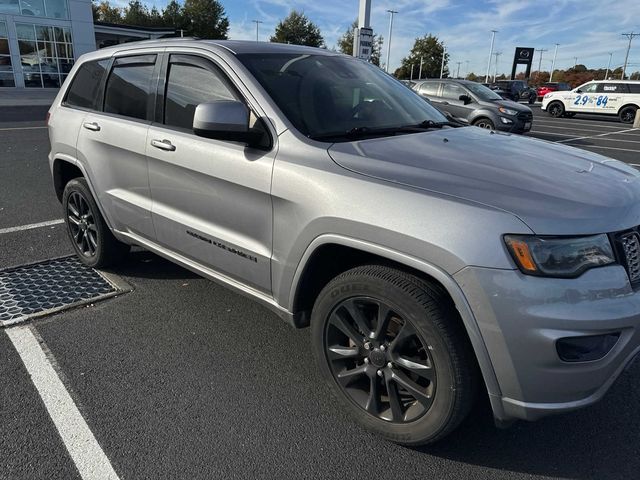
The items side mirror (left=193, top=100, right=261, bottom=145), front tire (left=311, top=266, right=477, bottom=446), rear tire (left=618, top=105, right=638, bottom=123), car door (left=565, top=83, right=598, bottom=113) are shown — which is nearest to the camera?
front tire (left=311, top=266, right=477, bottom=446)

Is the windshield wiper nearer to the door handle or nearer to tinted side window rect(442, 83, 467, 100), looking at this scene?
the door handle

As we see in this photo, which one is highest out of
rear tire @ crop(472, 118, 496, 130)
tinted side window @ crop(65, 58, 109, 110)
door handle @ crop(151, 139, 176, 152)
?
tinted side window @ crop(65, 58, 109, 110)

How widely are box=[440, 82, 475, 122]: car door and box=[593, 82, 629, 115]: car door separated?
1360 centimetres

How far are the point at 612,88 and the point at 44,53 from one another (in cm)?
3069

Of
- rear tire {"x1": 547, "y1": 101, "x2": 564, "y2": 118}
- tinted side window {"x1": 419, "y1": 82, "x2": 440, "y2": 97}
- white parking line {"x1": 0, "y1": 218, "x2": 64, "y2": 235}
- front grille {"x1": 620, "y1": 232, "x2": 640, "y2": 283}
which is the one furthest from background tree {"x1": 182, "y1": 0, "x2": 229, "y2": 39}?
front grille {"x1": 620, "y1": 232, "x2": 640, "y2": 283}

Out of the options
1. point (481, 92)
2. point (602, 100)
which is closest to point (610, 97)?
point (602, 100)

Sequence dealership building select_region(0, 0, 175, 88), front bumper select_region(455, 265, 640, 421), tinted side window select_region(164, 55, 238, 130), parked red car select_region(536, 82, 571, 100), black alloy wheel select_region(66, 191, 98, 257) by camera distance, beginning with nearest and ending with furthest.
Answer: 1. front bumper select_region(455, 265, 640, 421)
2. tinted side window select_region(164, 55, 238, 130)
3. black alloy wheel select_region(66, 191, 98, 257)
4. dealership building select_region(0, 0, 175, 88)
5. parked red car select_region(536, 82, 571, 100)

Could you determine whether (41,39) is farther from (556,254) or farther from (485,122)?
(556,254)

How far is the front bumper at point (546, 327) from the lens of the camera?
5.90 ft

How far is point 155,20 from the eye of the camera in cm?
6109

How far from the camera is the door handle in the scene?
3.04 metres

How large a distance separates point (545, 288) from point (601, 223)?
40 centimetres

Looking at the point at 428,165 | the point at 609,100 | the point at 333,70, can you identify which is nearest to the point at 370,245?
the point at 428,165

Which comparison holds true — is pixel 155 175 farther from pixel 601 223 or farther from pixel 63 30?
pixel 63 30
